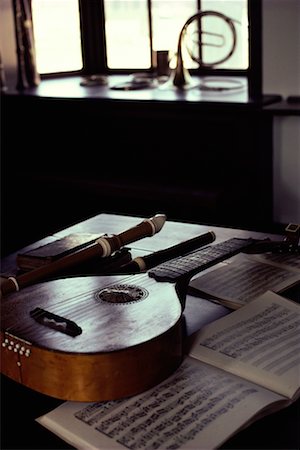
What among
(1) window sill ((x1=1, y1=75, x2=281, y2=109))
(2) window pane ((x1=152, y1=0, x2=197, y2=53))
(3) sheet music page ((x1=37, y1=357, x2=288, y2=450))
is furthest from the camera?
(2) window pane ((x1=152, y1=0, x2=197, y2=53))

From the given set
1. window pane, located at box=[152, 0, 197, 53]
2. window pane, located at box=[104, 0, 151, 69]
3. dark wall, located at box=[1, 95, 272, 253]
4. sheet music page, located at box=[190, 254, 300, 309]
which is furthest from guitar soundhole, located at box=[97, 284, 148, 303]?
window pane, located at box=[104, 0, 151, 69]

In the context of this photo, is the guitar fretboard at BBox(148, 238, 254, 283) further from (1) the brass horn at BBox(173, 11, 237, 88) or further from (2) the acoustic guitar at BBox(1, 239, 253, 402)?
(1) the brass horn at BBox(173, 11, 237, 88)

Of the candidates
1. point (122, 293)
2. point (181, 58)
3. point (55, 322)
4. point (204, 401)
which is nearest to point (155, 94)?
point (181, 58)

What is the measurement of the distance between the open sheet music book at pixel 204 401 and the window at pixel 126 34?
9.33ft

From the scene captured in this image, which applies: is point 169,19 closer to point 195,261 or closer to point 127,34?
point 127,34

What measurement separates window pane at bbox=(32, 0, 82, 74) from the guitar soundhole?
3.49 metres

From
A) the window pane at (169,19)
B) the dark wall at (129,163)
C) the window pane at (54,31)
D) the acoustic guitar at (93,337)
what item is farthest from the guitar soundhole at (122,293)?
the window pane at (54,31)

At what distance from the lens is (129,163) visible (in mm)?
4285

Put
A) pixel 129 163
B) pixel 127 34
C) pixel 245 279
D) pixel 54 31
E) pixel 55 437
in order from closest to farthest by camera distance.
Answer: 1. pixel 55 437
2. pixel 245 279
3. pixel 129 163
4. pixel 127 34
5. pixel 54 31

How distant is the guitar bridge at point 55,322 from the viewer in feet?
4.21

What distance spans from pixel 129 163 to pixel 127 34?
924mm

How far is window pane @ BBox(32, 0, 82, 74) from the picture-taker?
4.61 m

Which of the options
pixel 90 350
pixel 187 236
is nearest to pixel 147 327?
pixel 90 350

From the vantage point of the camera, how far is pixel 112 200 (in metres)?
4.07
